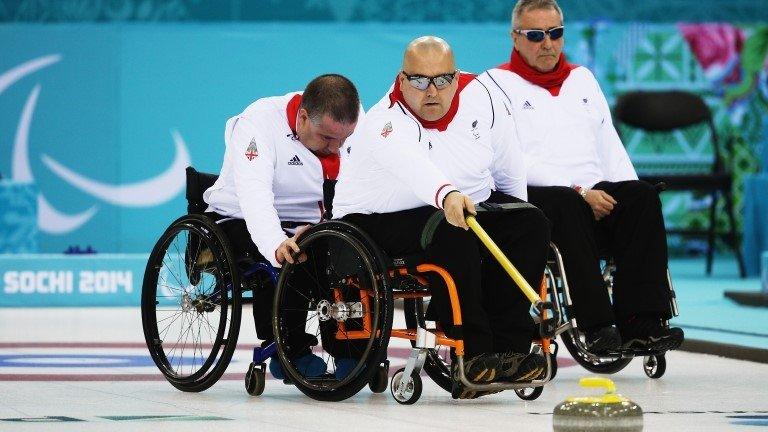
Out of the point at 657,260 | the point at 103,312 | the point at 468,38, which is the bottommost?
the point at 103,312

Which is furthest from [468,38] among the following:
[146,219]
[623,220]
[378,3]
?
[623,220]

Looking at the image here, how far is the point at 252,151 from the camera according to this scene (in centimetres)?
545

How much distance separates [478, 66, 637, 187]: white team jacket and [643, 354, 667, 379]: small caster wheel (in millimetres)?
685

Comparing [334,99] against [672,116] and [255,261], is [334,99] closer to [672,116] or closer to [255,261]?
[255,261]

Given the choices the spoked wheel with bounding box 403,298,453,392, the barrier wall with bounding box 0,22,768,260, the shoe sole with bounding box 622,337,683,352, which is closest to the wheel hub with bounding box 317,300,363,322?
the spoked wheel with bounding box 403,298,453,392

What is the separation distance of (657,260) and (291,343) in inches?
52.5

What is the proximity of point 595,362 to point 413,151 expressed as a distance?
60.2 inches

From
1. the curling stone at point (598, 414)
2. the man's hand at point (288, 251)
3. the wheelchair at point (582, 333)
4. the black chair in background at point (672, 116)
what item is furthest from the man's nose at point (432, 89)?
the black chair in background at point (672, 116)

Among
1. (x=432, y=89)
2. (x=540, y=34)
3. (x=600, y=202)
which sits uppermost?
(x=540, y=34)

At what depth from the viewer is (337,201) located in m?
5.22

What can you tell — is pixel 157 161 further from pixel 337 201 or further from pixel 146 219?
pixel 337 201

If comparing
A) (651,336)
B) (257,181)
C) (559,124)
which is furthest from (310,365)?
(559,124)

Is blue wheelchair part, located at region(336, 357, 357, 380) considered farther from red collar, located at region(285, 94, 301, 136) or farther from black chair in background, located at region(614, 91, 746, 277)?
black chair in background, located at region(614, 91, 746, 277)

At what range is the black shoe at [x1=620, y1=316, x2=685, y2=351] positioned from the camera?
18.3ft
